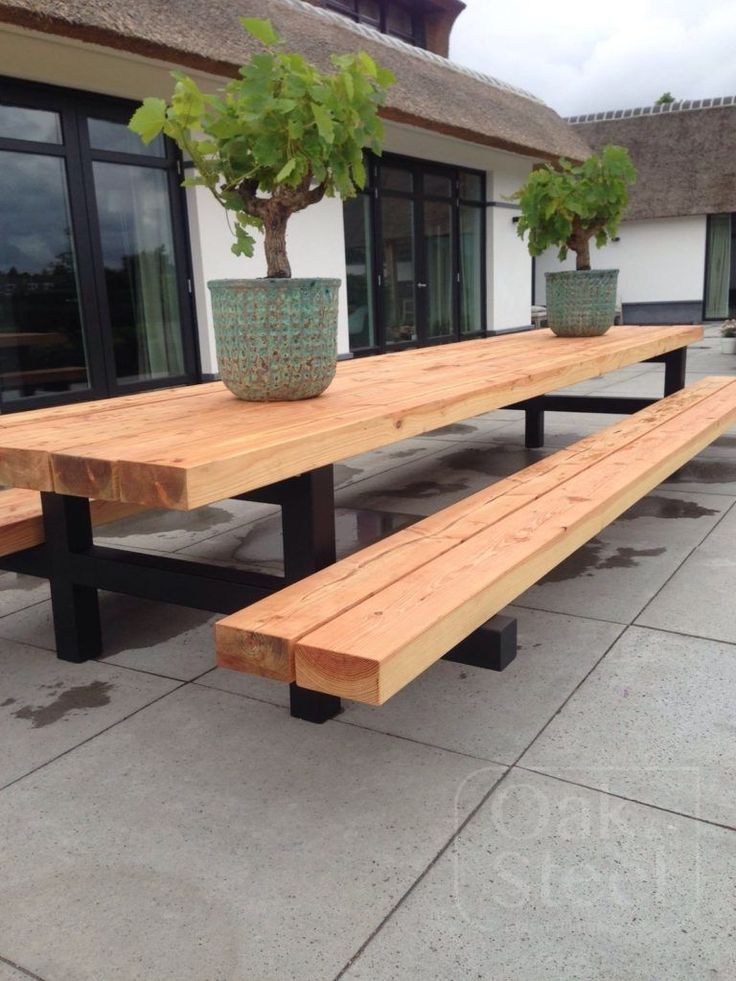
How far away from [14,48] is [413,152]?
17.1 feet

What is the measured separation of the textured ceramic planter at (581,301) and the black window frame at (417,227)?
440 centimetres

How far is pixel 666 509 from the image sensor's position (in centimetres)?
383

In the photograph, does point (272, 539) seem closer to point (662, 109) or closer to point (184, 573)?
point (184, 573)

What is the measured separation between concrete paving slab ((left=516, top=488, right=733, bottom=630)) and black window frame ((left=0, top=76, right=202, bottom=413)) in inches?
163

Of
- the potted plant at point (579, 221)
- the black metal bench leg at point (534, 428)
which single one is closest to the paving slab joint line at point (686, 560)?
the potted plant at point (579, 221)

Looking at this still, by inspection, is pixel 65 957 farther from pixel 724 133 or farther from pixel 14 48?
pixel 724 133

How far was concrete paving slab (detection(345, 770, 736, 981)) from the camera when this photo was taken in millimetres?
1241

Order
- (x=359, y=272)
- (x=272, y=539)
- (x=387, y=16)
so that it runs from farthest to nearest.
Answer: (x=387, y=16) < (x=359, y=272) < (x=272, y=539)

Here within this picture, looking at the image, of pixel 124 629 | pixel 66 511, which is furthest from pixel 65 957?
pixel 124 629

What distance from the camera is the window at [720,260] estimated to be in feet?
53.5

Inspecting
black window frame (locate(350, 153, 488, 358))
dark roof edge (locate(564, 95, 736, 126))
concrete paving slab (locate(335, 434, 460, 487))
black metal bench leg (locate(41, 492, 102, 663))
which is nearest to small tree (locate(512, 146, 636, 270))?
concrete paving slab (locate(335, 434, 460, 487))

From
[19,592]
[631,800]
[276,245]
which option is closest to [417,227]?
[19,592]

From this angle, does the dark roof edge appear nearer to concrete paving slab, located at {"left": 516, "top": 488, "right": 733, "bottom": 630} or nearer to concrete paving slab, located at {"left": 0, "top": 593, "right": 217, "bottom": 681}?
concrete paving slab, located at {"left": 516, "top": 488, "right": 733, "bottom": 630}

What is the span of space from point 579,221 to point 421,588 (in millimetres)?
3134
